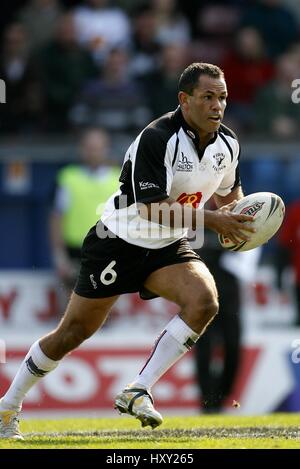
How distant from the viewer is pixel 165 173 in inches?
310

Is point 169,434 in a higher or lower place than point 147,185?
lower

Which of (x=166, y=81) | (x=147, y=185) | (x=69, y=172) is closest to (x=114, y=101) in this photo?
(x=166, y=81)

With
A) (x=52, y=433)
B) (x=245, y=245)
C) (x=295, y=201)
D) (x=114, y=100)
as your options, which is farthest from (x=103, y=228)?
(x=114, y=100)

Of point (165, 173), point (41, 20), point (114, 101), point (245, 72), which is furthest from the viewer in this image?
point (41, 20)

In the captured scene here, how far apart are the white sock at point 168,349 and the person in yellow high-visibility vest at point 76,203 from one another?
203 inches

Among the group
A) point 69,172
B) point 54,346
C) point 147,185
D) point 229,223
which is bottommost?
point 54,346

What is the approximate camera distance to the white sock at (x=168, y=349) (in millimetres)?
7866

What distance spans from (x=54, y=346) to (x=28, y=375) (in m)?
0.27

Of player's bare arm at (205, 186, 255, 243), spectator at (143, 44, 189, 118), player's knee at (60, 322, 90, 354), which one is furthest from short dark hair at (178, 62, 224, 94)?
spectator at (143, 44, 189, 118)

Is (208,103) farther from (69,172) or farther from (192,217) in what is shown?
(69,172)

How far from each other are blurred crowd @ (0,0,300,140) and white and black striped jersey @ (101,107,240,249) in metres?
6.17

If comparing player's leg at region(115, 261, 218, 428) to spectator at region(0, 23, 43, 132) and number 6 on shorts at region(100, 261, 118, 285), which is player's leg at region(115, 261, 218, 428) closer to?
number 6 on shorts at region(100, 261, 118, 285)

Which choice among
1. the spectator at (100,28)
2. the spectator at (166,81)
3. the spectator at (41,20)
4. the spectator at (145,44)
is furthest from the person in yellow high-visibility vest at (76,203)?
the spectator at (41,20)

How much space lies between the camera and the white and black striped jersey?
25.7 feet
